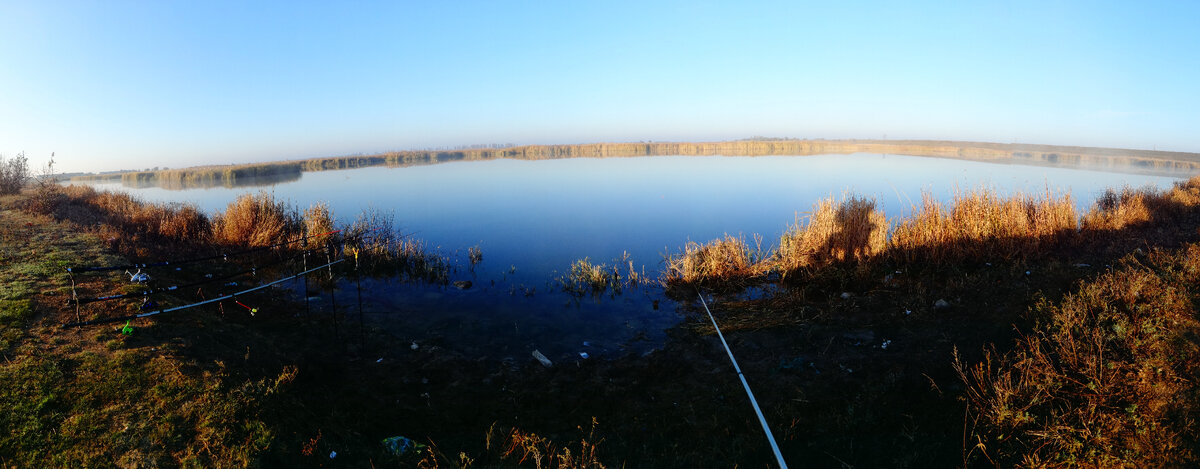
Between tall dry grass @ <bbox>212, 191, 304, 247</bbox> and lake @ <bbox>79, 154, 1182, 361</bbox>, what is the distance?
3936 millimetres

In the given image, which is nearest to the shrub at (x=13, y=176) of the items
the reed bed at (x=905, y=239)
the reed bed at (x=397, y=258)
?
the reed bed at (x=397, y=258)

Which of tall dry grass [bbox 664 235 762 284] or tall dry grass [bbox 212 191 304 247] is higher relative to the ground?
tall dry grass [bbox 212 191 304 247]

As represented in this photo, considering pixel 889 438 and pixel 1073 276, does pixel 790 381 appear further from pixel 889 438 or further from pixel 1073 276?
pixel 1073 276

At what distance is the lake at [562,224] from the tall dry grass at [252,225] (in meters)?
3.94

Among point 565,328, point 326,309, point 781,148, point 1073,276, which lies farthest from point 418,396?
point 781,148

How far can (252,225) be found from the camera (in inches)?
561

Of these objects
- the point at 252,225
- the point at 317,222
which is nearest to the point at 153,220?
the point at 252,225

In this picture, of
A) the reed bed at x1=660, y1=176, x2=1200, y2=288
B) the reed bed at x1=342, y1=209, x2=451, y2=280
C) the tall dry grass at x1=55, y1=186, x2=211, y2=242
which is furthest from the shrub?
the reed bed at x1=660, y1=176, x2=1200, y2=288

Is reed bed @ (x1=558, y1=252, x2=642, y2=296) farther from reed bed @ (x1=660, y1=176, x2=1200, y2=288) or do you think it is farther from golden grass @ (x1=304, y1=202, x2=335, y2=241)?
golden grass @ (x1=304, y1=202, x2=335, y2=241)

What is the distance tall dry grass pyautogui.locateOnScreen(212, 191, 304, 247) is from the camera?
13812 millimetres

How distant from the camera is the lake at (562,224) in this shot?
→ 9.49m

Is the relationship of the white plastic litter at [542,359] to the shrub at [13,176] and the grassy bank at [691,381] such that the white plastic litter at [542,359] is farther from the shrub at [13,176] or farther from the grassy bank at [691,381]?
the shrub at [13,176]

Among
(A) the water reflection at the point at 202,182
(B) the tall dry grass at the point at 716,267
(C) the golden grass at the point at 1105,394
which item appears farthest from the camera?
(A) the water reflection at the point at 202,182

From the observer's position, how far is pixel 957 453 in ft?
15.0
